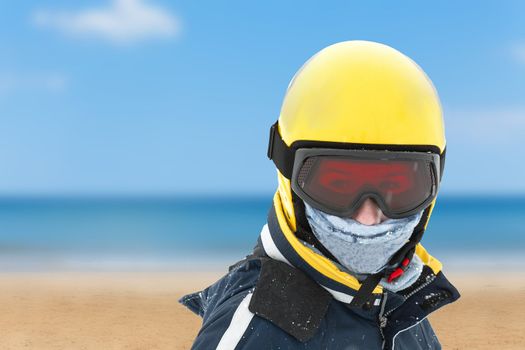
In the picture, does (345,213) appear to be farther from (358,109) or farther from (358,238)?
(358,109)

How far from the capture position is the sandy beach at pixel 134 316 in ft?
25.0

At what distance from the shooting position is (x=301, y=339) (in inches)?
57.4

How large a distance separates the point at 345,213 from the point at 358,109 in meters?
0.31

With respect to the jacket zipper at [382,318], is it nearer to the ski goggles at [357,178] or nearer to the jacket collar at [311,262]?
the jacket collar at [311,262]

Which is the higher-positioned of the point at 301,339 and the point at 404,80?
the point at 404,80

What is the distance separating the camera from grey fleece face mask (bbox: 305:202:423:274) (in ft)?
5.42

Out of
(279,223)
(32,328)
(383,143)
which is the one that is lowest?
(32,328)

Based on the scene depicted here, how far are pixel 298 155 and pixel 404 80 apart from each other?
42 cm

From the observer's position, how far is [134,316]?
9094mm

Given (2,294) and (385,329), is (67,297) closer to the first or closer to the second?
(2,294)

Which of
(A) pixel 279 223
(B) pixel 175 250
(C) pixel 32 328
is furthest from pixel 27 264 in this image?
(A) pixel 279 223

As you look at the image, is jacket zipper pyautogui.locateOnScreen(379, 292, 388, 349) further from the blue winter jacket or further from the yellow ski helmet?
the yellow ski helmet

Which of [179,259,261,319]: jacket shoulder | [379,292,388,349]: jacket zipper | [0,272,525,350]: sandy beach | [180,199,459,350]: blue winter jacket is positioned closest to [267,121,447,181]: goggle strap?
[180,199,459,350]: blue winter jacket

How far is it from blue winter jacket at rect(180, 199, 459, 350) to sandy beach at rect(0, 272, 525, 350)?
594cm
